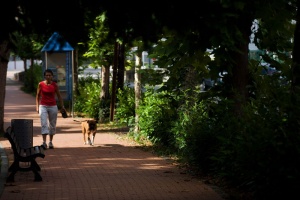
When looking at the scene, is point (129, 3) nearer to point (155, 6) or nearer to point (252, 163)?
Answer: point (155, 6)

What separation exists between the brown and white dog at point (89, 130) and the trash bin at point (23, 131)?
12.7ft

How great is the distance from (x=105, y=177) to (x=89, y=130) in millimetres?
5369

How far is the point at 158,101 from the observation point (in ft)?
59.5

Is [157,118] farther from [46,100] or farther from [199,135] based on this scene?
[199,135]

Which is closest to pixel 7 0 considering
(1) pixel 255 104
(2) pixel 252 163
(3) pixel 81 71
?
(2) pixel 252 163

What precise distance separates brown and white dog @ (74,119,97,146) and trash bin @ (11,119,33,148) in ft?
12.7

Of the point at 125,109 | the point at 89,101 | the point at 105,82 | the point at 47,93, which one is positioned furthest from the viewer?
the point at 89,101

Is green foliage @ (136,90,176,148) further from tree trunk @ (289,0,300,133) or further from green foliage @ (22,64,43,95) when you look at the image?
green foliage @ (22,64,43,95)

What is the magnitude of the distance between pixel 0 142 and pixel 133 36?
1250cm

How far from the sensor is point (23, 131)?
13406mm

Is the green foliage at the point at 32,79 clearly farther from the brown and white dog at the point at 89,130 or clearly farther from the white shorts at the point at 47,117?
the white shorts at the point at 47,117

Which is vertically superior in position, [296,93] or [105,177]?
[296,93]

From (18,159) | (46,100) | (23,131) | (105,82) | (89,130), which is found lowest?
(18,159)

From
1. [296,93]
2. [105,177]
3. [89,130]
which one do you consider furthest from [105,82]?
[296,93]
